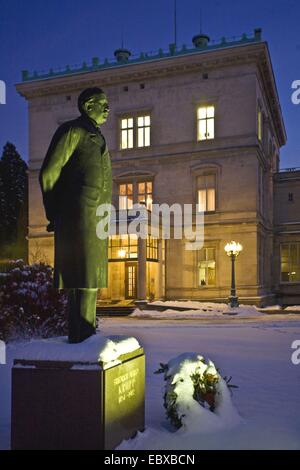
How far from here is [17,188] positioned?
162 ft

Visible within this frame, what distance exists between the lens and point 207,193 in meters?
31.7

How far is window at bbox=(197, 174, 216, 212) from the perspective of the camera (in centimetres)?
3159

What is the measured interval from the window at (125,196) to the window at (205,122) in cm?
558

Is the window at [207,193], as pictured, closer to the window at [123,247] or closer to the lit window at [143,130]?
the lit window at [143,130]

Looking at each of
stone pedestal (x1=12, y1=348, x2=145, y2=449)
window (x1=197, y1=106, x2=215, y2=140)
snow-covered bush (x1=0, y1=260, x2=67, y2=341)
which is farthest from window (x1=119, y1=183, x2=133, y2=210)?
stone pedestal (x1=12, y1=348, x2=145, y2=449)

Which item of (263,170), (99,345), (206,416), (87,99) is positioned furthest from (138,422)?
(263,170)

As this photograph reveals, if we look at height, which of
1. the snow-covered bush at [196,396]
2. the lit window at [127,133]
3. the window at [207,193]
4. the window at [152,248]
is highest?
the lit window at [127,133]

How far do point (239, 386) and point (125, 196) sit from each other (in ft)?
82.5

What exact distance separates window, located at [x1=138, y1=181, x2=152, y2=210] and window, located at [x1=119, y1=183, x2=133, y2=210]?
1.95 ft

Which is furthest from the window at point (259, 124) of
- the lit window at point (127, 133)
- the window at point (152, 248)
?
the window at point (152, 248)

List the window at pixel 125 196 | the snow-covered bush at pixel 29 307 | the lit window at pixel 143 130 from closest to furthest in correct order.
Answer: the snow-covered bush at pixel 29 307 → the window at pixel 125 196 → the lit window at pixel 143 130

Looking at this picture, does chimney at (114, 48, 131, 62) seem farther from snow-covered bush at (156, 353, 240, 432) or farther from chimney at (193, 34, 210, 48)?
snow-covered bush at (156, 353, 240, 432)

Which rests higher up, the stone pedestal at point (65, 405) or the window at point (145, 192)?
the window at point (145, 192)

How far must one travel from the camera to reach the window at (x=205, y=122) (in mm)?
31625
